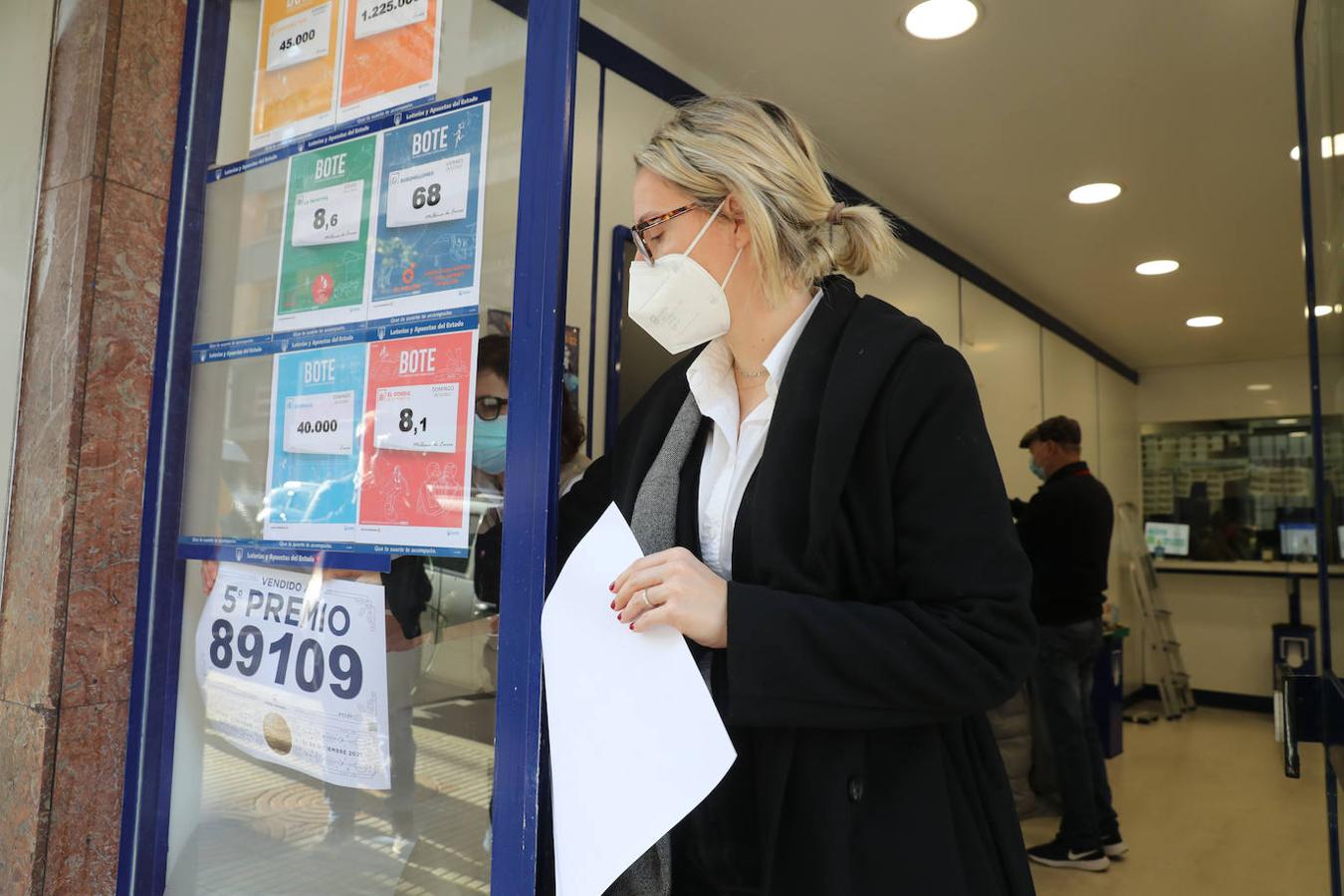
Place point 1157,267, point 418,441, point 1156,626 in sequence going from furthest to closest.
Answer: point 1156,626
point 1157,267
point 418,441

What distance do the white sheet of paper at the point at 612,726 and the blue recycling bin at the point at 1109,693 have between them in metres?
4.66

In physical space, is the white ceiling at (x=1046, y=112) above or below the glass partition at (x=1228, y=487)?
above

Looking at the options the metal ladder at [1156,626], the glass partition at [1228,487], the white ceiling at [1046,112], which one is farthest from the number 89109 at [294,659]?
the glass partition at [1228,487]

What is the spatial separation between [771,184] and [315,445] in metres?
0.71

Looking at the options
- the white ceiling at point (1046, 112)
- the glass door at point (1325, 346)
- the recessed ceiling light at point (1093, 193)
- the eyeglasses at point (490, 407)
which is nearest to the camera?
the eyeglasses at point (490, 407)

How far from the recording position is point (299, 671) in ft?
4.00

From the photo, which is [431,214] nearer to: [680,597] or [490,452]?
[490,452]

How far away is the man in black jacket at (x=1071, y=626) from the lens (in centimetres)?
335

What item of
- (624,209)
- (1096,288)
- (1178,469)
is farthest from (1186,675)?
(624,209)

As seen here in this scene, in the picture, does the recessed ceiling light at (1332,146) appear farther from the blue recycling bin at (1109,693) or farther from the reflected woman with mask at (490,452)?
the blue recycling bin at (1109,693)

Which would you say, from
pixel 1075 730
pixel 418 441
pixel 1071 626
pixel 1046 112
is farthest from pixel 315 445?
pixel 1071 626

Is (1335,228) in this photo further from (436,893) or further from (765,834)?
(436,893)

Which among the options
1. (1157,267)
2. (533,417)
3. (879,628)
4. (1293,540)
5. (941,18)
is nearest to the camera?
(879,628)

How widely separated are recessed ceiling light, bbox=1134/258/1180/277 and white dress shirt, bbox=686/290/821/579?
13.8ft
